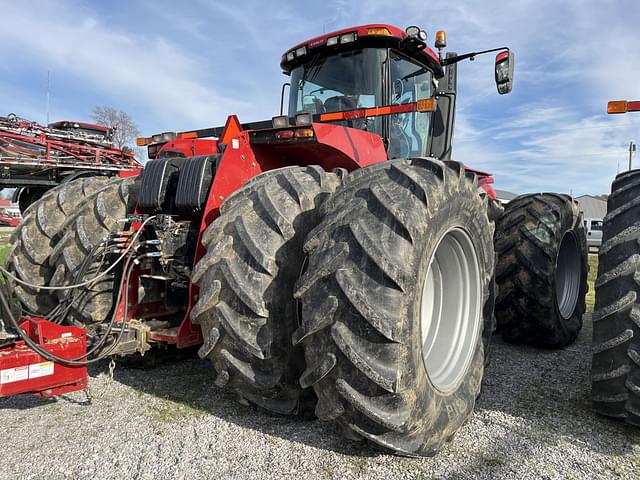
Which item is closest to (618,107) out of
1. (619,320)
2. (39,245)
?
(619,320)

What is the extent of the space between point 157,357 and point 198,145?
167cm

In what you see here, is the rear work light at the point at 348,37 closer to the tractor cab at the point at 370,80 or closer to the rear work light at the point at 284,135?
the tractor cab at the point at 370,80

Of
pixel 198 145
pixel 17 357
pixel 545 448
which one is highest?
pixel 198 145

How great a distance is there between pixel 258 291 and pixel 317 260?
41 centimetres

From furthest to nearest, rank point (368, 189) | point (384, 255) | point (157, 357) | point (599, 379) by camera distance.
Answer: point (157, 357) → point (599, 379) → point (368, 189) → point (384, 255)

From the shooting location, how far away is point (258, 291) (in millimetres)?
2449

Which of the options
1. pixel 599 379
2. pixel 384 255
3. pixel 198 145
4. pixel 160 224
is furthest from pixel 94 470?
pixel 599 379

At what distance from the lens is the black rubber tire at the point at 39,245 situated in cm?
350

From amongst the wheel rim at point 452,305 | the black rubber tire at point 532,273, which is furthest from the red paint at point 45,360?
the black rubber tire at point 532,273

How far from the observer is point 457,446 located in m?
2.59

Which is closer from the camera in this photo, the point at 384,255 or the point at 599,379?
the point at 384,255

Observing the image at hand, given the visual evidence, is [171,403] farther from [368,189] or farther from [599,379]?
[599,379]

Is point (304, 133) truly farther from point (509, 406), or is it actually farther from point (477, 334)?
point (509, 406)

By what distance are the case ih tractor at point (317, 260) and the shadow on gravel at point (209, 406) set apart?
0.16 m
